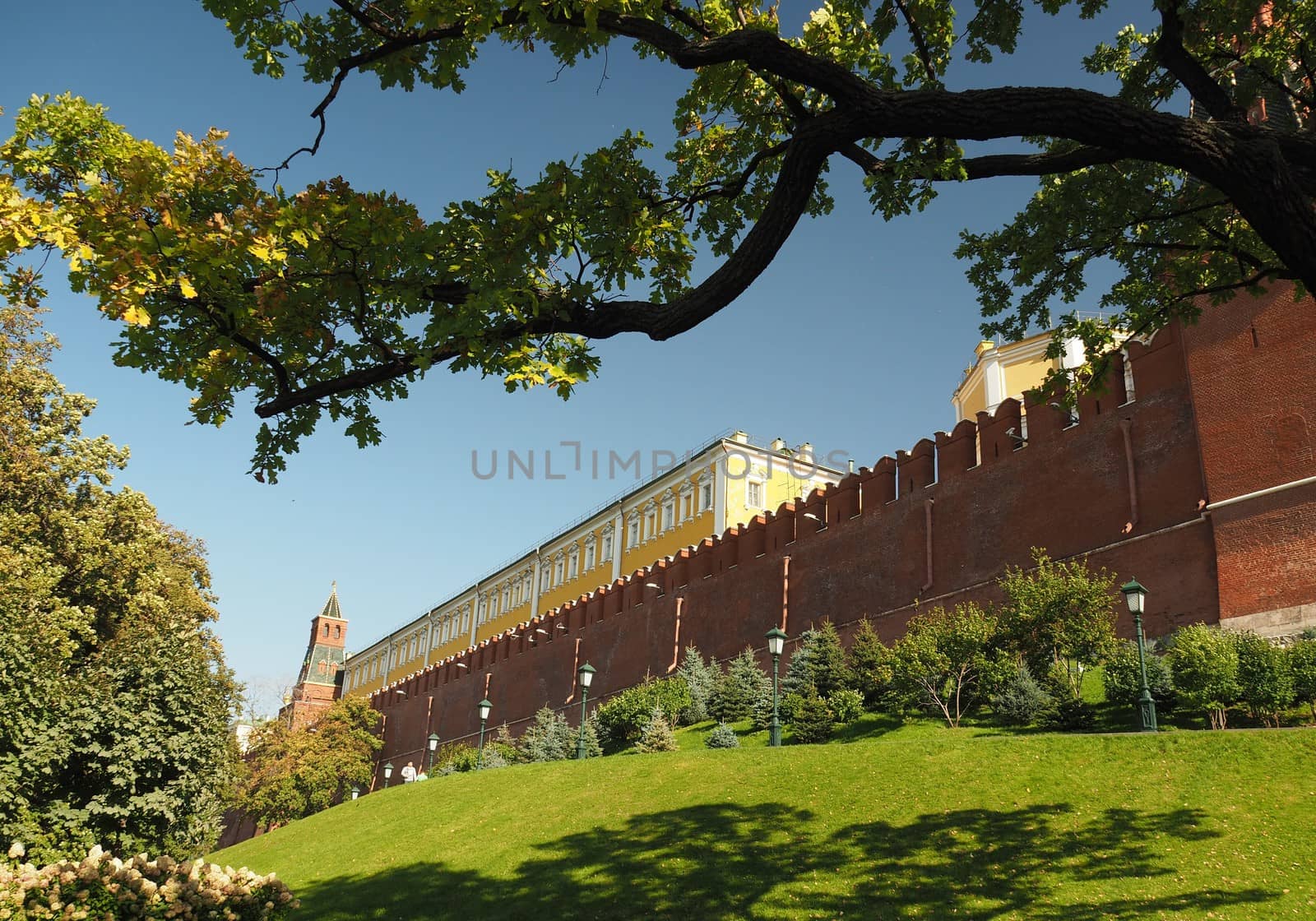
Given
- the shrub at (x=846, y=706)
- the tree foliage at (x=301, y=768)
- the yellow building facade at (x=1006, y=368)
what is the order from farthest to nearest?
the tree foliage at (x=301, y=768), the yellow building facade at (x=1006, y=368), the shrub at (x=846, y=706)

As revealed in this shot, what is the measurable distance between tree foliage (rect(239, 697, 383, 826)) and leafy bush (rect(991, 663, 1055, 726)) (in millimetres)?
36989

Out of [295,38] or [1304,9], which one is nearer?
[295,38]

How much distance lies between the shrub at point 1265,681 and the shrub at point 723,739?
346 inches

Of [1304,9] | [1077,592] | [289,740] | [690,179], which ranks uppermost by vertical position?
[1304,9]

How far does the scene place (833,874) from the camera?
1034cm

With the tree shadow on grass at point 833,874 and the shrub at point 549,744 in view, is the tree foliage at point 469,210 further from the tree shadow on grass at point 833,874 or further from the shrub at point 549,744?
the shrub at point 549,744

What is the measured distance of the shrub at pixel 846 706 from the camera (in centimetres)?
2003

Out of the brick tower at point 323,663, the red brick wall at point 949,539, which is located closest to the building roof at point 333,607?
the brick tower at point 323,663

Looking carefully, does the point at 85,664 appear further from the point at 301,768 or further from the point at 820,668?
the point at 301,768

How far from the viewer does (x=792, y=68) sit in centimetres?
501

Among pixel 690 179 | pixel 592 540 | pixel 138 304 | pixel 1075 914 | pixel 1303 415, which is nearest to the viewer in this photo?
pixel 138 304

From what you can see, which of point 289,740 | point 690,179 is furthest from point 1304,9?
point 289,740

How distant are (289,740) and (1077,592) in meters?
40.1

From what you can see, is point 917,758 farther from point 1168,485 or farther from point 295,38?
point 295,38
